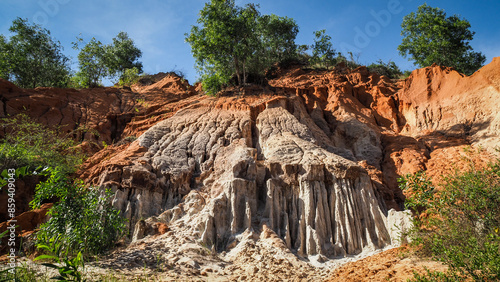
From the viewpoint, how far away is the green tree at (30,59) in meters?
22.7

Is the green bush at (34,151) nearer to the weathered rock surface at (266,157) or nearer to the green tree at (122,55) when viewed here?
the weathered rock surface at (266,157)

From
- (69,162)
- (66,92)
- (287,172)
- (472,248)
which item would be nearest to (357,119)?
(287,172)

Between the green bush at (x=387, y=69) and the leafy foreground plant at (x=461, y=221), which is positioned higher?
the green bush at (x=387, y=69)

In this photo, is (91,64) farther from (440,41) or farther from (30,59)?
(440,41)

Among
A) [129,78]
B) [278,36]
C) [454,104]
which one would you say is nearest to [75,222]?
[129,78]

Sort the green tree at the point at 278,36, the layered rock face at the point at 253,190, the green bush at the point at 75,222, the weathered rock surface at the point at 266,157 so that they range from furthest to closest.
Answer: the green tree at the point at 278,36 → the layered rock face at the point at 253,190 → the weathered rock surface at the point at 266,157 → the green bush at the point at 75,222

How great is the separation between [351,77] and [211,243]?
70.7ft

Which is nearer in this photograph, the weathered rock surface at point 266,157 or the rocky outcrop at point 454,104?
the weathered rock surface at point 266,157

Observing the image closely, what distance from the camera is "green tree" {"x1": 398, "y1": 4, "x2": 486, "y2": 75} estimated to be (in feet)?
89.3

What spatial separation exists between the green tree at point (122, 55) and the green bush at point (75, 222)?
20.9 m

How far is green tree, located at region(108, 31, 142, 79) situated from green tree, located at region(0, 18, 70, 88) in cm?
446

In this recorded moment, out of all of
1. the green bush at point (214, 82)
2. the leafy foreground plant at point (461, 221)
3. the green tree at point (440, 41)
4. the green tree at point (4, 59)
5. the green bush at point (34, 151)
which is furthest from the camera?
the green tree at point (440, 41)

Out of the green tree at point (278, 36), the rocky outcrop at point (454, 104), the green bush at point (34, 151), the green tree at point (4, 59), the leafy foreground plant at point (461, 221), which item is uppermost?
the green tree at point (278, 36)

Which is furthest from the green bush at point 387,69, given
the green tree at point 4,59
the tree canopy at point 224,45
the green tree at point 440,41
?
the green tree at point 4,59
